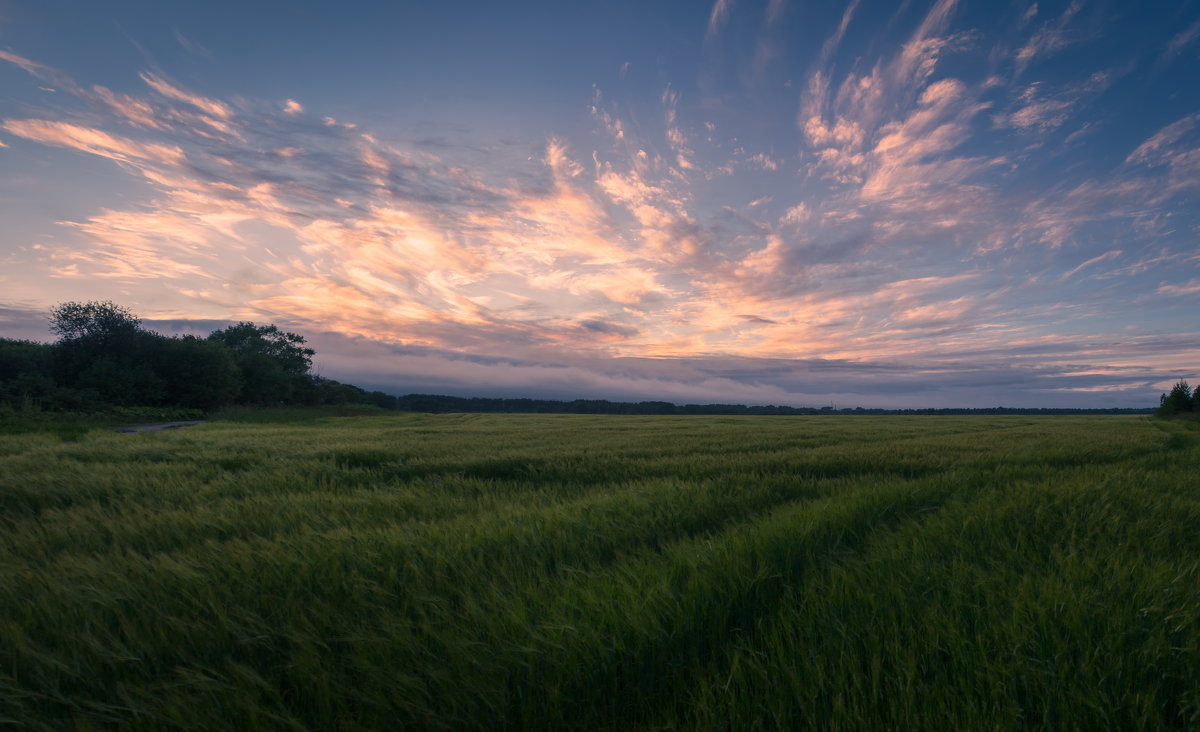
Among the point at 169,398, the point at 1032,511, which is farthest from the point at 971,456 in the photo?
the point at 169,398

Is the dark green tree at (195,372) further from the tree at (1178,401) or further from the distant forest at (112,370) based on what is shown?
the tree at (1178,401)

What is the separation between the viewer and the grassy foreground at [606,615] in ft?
4.48

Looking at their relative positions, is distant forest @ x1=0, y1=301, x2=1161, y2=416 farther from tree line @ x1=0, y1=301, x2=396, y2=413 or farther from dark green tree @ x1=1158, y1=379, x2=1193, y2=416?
dark green tree @ x1=1158, y1=379, x2=1193, y2=416

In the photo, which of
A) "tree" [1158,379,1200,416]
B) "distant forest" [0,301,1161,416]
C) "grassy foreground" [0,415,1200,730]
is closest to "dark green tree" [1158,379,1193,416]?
"tree" [1158,379,1200,416]

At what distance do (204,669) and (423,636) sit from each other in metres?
0.71

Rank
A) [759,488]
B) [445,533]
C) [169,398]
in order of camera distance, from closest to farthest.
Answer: [445,533]
[759,488]
[169,398]

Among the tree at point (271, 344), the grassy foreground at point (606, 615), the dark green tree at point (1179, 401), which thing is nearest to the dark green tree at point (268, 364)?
the tree at point (271, 344)

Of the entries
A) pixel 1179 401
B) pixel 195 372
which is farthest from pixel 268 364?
pixel 1179 401

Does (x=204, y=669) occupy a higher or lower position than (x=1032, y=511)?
lower

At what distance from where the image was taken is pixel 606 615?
1782 mm

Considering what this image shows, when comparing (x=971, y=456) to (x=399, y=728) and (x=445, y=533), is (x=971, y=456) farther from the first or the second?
(x=399, y=728)

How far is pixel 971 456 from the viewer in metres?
7.16

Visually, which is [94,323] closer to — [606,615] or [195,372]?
[195,372]

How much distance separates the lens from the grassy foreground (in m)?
1.37
